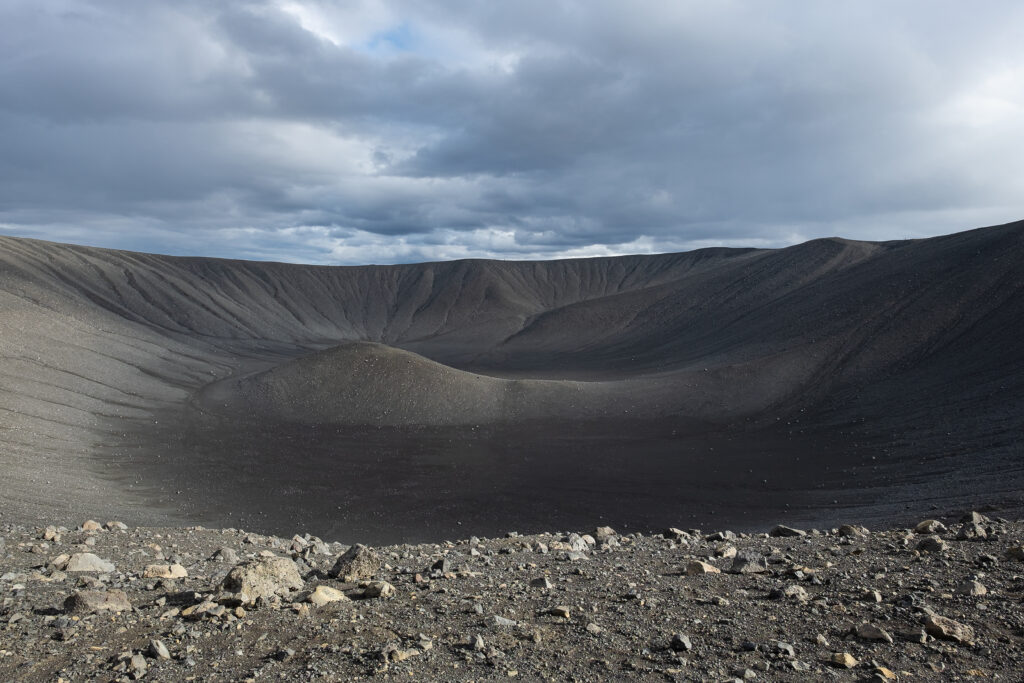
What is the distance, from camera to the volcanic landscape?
25.2 m

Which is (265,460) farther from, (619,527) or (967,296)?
(967,296)

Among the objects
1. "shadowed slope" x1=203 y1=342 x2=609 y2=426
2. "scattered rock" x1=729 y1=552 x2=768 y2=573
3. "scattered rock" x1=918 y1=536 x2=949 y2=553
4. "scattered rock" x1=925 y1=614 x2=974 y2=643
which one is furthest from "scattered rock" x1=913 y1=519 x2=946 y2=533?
"shadowed slope" x1=203 y1=342 x2=609 y2=426

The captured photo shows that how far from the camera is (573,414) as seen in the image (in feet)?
144

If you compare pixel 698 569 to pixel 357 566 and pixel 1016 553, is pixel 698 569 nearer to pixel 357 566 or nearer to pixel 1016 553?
pixel 1016 553

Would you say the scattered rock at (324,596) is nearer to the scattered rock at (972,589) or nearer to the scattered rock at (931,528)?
the scattered rock at (972,589)

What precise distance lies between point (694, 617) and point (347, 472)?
27656 millimetres

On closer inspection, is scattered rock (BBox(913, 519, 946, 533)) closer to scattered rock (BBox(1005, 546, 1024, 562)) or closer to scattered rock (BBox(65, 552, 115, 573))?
scattered rock (BBox(1005, 546, 1024, 562))

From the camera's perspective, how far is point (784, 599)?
7.09 metres

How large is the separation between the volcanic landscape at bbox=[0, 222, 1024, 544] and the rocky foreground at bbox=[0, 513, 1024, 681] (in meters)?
11.8

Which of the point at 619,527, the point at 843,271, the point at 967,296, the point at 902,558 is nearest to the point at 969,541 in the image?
the point at 902,558

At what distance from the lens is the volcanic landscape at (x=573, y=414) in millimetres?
25156

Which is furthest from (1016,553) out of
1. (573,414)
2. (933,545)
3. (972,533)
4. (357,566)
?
(573,414)

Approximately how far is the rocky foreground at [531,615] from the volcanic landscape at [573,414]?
11.8 meters

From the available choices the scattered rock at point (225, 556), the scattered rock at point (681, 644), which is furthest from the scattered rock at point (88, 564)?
the scattered rock at point (681, 644)
